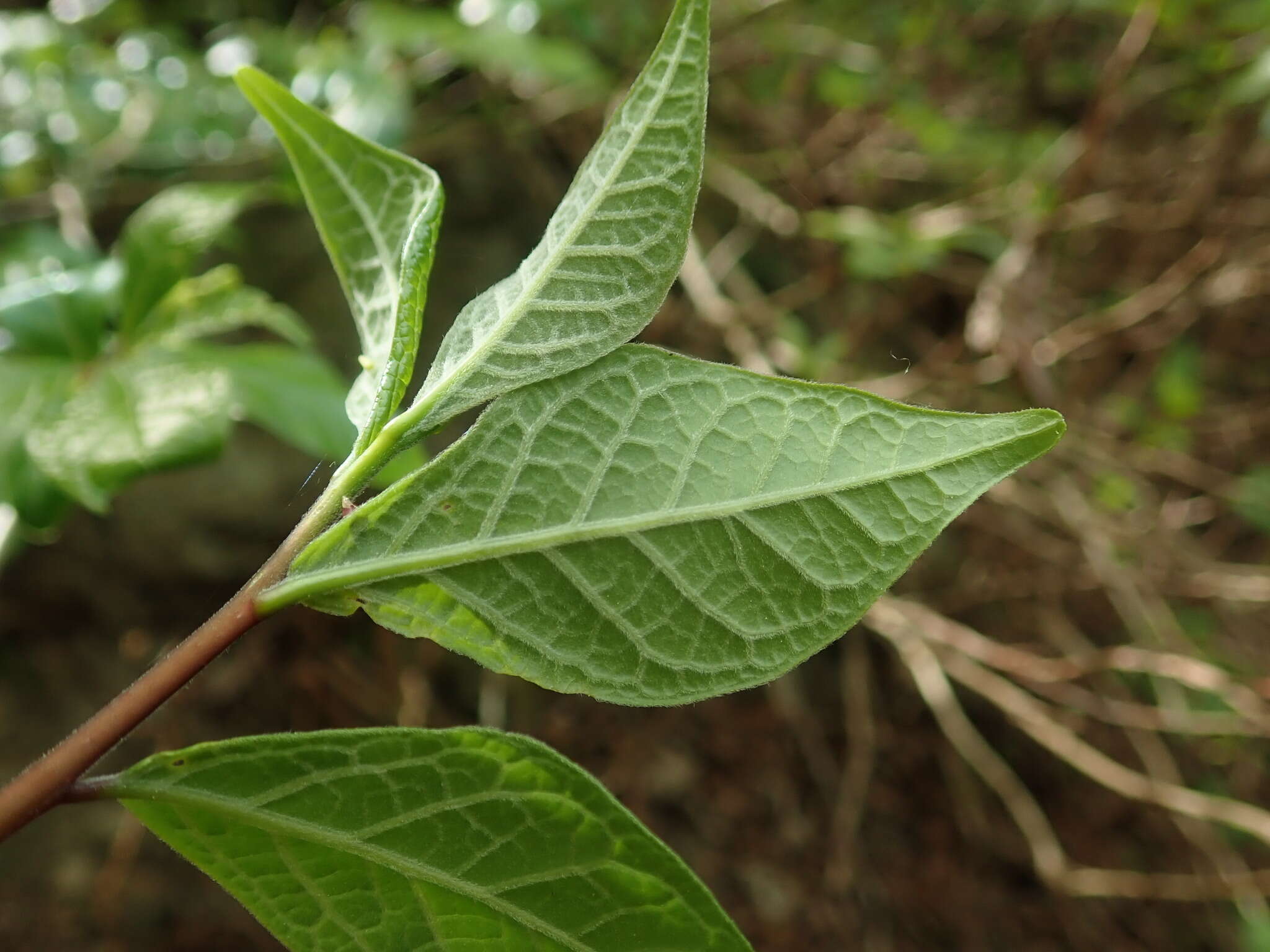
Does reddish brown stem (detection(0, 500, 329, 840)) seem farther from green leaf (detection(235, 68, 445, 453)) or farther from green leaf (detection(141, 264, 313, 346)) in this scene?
green leaf (detection(141, 264, 313, 346))

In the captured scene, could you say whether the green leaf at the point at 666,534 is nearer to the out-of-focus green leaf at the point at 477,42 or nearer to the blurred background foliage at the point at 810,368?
the blurred background foliage at the point at 810,368

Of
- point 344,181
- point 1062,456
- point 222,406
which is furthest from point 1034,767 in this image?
point 344,181

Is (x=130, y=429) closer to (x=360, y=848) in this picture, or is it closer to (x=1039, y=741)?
(x=360, y=848)

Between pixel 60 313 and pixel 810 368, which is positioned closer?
pixel 60 313

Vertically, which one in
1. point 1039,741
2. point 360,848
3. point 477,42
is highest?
point 477,42

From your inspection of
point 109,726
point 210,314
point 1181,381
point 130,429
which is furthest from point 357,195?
point 1181,381

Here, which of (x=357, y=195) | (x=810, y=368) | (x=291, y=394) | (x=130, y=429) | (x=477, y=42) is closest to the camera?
(x=357, y=195)

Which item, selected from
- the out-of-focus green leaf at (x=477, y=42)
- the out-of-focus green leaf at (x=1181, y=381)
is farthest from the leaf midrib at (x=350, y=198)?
the out-of-focus green leaf at (x=1181, y=381)
